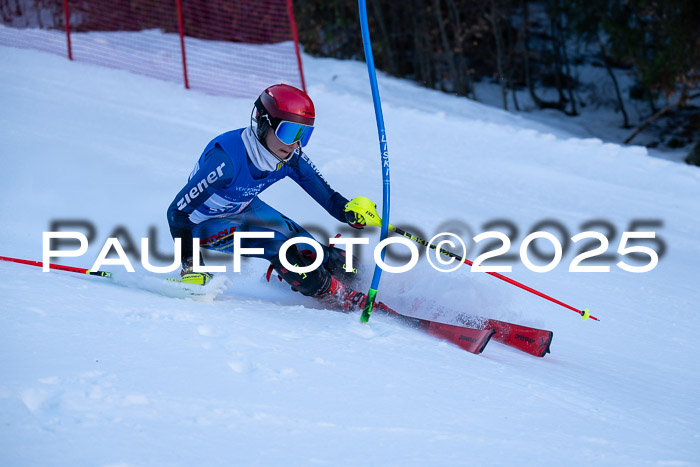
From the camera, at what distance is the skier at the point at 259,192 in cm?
346

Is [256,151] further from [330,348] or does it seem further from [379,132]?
[330,348]

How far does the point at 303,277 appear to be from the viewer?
3.62m

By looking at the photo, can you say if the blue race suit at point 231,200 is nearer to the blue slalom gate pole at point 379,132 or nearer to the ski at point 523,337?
the blue slalom gate pole at point 379,132

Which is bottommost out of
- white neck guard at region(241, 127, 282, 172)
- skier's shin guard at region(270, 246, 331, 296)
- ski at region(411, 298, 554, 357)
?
ski at region(411, 298, 554, 357)

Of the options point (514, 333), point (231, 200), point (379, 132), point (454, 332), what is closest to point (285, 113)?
point (379, 132)

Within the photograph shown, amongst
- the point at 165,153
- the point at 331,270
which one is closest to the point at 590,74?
the point at 165,153

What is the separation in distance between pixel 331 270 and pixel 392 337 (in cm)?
104

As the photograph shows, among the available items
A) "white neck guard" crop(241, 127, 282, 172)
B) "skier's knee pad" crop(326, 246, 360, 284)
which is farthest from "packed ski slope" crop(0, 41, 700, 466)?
"white neck guard" crop(241, 127, 282, 172)

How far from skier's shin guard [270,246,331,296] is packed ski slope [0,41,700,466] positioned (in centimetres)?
16

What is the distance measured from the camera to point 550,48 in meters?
15.4

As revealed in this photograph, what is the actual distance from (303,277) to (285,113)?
89 cm

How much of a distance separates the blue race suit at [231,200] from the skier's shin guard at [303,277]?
0.07m

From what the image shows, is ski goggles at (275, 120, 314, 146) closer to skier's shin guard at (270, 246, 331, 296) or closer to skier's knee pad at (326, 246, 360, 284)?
skier's shin guard at (270, 246, 331, 296)

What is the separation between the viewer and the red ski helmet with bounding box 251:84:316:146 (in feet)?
11.2
